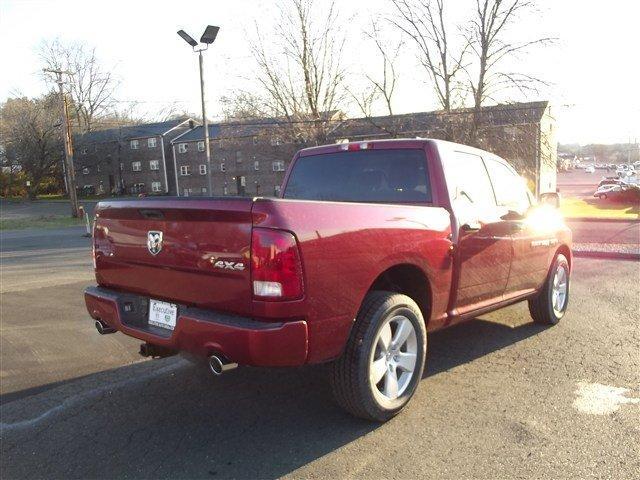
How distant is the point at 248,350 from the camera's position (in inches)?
110

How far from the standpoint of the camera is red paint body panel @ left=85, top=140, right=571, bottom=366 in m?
2.81

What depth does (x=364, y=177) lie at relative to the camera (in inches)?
173

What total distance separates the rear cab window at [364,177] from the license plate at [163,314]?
1.75 m

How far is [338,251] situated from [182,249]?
0.92m

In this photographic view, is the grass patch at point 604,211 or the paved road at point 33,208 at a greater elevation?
the paved road at point 33,208

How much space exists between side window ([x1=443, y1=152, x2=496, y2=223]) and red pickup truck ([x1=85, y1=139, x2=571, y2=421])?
0.6 inches

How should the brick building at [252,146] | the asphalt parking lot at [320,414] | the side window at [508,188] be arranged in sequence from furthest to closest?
the brick building at [252,146] < the side window at [508,188] < the asphalt parking lot at [320,414]

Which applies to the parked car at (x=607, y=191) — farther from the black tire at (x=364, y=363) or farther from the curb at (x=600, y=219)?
the black tire at (x=364, y=363)

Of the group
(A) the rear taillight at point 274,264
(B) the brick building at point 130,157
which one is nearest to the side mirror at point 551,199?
(A) the rear taillight at point 274,264

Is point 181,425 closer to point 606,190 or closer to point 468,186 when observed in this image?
point 468,186

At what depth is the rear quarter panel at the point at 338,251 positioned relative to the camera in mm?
2793

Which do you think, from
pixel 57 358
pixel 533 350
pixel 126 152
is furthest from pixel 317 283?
pixel 126 152

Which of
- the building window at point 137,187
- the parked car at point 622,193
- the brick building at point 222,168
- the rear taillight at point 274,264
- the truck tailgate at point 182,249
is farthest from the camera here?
the building window at point 137,187

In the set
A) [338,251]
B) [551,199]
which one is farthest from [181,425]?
[551,199]
